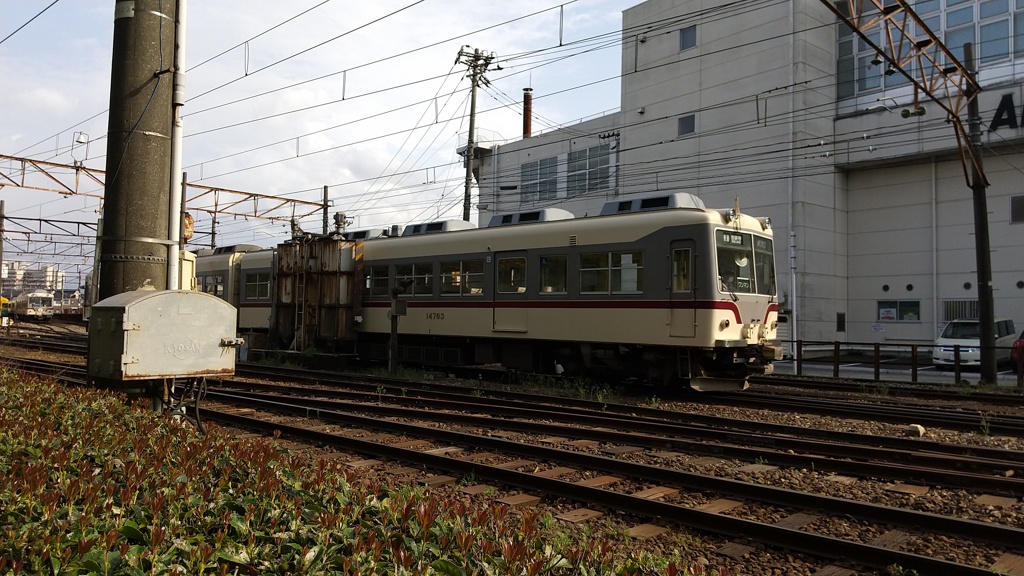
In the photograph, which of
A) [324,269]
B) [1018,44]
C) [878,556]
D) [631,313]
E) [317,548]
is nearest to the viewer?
[317,548]

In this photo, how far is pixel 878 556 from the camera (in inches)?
186

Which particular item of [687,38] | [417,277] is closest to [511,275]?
[417,277]

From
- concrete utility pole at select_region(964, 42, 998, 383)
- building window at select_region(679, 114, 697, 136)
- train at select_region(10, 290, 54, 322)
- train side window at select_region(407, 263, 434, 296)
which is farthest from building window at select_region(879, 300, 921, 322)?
train at select_region(10, 290, 54, 322)

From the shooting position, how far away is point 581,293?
1434 centimetres

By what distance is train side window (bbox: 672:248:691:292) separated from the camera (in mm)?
12969

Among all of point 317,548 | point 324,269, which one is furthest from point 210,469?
point 324,269

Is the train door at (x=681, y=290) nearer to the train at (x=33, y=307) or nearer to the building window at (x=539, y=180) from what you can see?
the building window at (x=539, y=180)

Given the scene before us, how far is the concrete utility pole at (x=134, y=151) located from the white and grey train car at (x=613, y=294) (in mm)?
8966

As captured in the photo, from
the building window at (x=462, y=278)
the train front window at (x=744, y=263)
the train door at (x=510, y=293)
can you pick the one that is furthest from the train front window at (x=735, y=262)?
the building window at (x=462, y=278)

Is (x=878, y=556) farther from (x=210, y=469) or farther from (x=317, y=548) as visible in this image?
(x=210, y=469)

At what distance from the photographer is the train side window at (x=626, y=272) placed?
13.5 meters

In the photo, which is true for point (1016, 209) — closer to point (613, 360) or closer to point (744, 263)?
point (744, 263)

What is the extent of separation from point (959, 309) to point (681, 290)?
1903 cm

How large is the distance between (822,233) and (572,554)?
2770 centimetres
